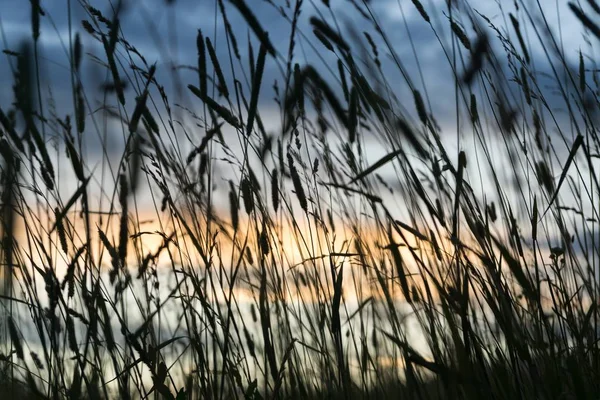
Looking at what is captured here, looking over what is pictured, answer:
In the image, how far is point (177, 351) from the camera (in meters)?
2.15

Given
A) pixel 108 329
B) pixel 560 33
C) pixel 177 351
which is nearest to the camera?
pixel 108 329

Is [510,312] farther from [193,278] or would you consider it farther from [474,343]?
[193,278]

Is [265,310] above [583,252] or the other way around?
the other way around

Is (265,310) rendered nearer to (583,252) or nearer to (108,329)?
(108,329)

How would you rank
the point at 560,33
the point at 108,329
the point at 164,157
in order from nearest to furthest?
the point at 108,329, the point at 164,157, the point at 560,33

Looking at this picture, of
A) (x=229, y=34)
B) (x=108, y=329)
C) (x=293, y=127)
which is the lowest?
(x=108, y=329)

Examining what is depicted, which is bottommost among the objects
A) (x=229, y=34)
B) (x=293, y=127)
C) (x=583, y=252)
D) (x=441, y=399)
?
(x=441, y=399)

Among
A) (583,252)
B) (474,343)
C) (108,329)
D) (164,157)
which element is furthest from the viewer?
(583,252)

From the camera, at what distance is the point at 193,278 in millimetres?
1330

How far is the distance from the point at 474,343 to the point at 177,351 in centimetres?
119

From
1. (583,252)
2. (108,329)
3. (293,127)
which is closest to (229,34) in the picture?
(293,127)

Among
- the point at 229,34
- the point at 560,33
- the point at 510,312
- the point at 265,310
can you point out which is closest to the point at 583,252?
the point at 560,33

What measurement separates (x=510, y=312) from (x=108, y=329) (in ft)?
2.18

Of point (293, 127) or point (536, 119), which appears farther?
point (536, 119)
